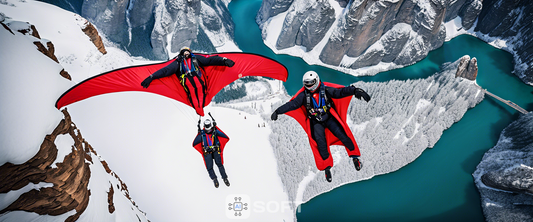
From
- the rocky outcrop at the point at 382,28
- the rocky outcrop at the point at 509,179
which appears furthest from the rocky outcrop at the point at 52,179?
the rocky outcrop at the point at 382,28

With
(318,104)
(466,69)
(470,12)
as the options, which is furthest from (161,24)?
(470,12)

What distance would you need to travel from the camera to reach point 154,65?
7766 mm

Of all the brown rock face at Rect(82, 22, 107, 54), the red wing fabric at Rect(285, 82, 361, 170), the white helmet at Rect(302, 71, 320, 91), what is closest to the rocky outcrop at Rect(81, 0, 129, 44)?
the brown rock face at Rect(82, 22, 107, 54)

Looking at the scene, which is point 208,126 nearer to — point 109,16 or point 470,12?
point 109,16

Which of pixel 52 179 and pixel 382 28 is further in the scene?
pixel 382 28

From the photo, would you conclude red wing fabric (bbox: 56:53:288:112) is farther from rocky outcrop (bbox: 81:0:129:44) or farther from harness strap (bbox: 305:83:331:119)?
rocky outcrop (bbox: 81:0:129:44)

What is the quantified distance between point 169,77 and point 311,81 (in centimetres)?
482

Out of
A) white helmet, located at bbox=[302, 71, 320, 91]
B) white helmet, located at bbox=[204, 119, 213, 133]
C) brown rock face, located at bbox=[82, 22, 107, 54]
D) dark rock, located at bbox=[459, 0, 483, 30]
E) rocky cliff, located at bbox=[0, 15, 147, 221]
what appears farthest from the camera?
dark rock, located at bbox=[459, 0, 483, 30]

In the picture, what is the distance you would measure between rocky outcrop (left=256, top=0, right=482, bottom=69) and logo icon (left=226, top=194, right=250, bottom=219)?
38105mm

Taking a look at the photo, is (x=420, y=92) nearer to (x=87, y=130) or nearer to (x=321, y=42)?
(x=321, y=42)

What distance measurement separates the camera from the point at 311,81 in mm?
6359

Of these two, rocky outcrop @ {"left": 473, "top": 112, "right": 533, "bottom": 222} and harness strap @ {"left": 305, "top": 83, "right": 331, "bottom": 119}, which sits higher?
harness strap @ {"left": 305, "top": 83, "right": 331, "bottom": 119}

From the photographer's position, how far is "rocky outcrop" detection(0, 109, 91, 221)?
4805mm

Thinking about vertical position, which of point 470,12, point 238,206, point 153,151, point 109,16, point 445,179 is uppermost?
point 470,12
